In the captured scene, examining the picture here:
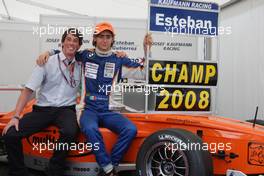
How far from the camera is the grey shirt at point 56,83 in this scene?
388cm

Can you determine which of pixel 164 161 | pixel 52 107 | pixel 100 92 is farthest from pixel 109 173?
pixel 52 107

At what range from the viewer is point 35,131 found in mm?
3713

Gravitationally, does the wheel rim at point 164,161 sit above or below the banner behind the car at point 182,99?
below

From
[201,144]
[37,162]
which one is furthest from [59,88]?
[201,144]

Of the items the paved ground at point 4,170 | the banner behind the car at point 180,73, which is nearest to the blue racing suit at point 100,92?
the banner behind the car at point 180,73

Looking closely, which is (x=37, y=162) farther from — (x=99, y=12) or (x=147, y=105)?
(x=99, y=12)

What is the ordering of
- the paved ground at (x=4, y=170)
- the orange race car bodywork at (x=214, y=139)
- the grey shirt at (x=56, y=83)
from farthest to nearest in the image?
1. the paved ground at (x=4, y=170)
2. the grey shirt at (x=56, y=83)
3. the orange race car bodywork at (x=214, y=139)

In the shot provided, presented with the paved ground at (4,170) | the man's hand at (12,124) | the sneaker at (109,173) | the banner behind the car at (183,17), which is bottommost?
the paved ground at (4,170)

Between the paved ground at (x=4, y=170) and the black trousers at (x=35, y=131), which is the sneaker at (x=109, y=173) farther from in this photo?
the paved ground at (x=4, y=170)

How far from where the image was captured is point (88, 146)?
12.0ft

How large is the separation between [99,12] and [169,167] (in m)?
6.98

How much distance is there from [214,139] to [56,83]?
5.45ft

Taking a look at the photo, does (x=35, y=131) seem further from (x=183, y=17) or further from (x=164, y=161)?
(x=183, y=17)

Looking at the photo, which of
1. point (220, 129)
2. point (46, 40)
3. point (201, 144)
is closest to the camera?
point (201, 144)
